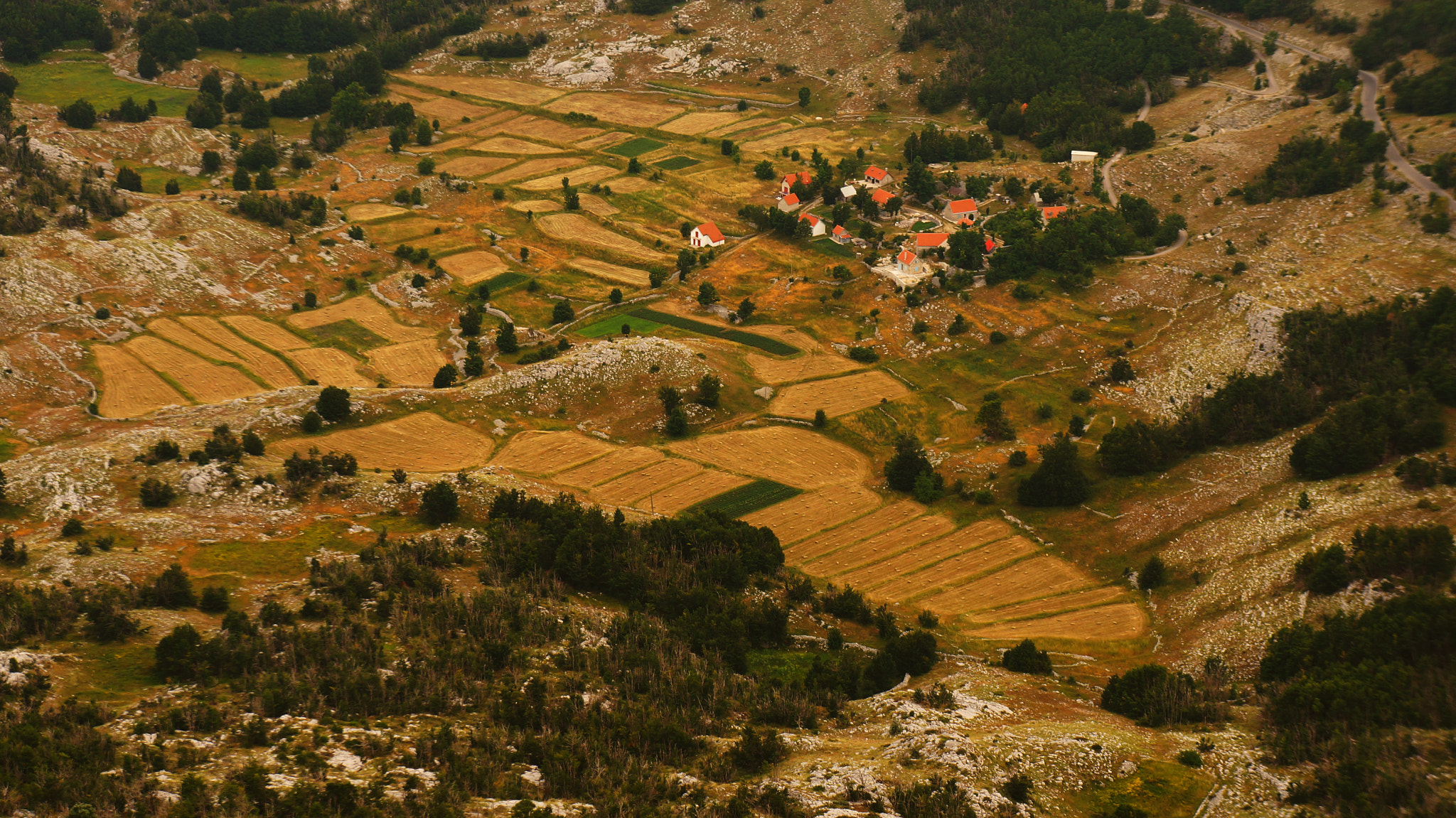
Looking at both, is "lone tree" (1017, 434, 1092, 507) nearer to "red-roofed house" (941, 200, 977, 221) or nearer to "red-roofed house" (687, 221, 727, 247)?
"red-roofed house" (941, 200, 977, 221)

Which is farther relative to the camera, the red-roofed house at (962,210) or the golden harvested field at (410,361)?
the red-roofed house at (962,210)

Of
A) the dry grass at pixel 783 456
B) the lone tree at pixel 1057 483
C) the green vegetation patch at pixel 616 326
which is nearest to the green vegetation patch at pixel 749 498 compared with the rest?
the dry grass at pixel 783 456

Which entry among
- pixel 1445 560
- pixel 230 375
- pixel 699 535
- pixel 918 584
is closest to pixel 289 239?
pixel 230 375

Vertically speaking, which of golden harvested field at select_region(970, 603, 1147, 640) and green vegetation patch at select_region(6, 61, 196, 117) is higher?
green vegetation patch at select_region(6, 61, 196, 117)

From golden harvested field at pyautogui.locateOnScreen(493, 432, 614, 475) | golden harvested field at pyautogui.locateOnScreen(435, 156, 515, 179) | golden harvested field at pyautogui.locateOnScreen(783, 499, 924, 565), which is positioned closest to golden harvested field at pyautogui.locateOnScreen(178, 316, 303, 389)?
golden harvested field at pyautogui.locateOnScreen(493, 432, 614, 475)

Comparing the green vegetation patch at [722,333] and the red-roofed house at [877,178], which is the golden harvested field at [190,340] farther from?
the red-roofed house at [877,178]

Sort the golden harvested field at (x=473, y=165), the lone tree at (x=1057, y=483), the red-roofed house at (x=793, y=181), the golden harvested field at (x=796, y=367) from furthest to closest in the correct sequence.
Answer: the golden harvested field at (x=473, y=165), the red-roofed house at (x=793, y=181), the golden harvested field at (x=796, y=367), the lone tree at (x=1057, y=483)

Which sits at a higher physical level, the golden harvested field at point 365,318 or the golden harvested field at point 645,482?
the golden harvested field at point 365,318
